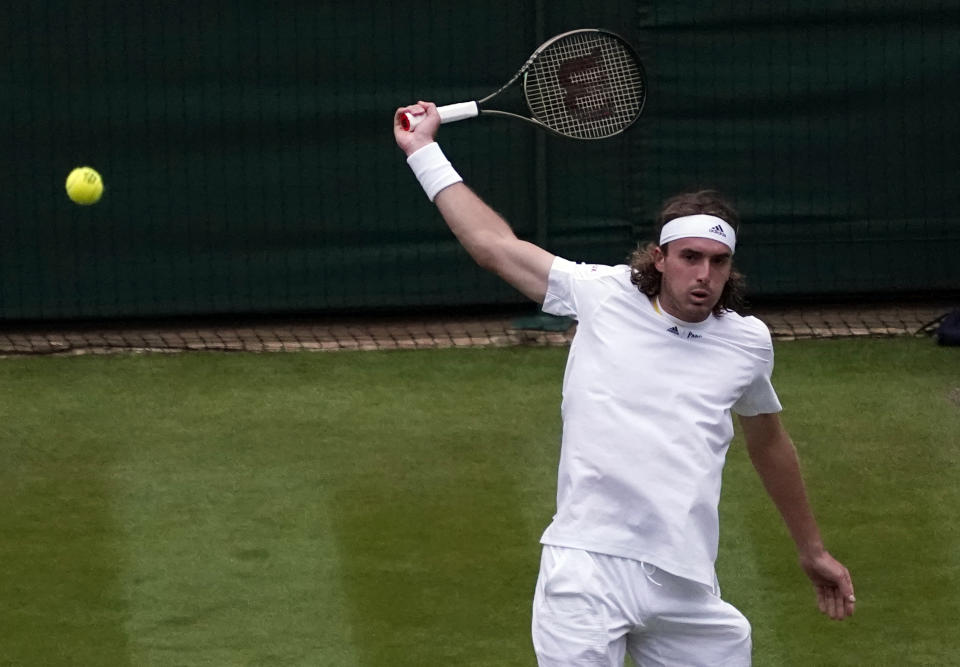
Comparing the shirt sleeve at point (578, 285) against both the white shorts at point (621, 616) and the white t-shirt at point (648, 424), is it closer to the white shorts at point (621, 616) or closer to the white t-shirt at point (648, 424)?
the white t-shirt at point (648, 424)

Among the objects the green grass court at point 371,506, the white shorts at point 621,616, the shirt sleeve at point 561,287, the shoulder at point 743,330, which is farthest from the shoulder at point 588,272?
the green grass court at point 371,506

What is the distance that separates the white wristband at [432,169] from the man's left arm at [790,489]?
100 cm

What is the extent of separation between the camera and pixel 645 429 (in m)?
4.33

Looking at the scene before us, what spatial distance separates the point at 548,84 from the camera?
6.46 meters

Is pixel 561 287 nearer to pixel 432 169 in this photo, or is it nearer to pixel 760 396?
pixel 432 169

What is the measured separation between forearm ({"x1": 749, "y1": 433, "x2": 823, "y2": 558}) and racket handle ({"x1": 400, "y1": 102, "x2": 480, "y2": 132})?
1251mm

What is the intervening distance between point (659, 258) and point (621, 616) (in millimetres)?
911

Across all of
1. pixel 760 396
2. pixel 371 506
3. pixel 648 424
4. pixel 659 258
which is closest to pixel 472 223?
pixel 659 258

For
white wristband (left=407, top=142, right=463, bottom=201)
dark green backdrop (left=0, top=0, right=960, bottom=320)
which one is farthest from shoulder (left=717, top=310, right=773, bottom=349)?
dark green backdrop (left=0, top=0, right=960, bottom=320)

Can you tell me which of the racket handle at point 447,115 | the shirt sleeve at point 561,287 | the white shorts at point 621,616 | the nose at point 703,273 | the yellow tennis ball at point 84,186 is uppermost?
the racket handle at point 447,115

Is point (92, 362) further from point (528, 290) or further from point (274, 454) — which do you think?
point (528, 290)

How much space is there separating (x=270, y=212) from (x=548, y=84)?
432cm

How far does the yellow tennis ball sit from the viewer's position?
374 inches

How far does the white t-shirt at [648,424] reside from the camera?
4.31 metres
